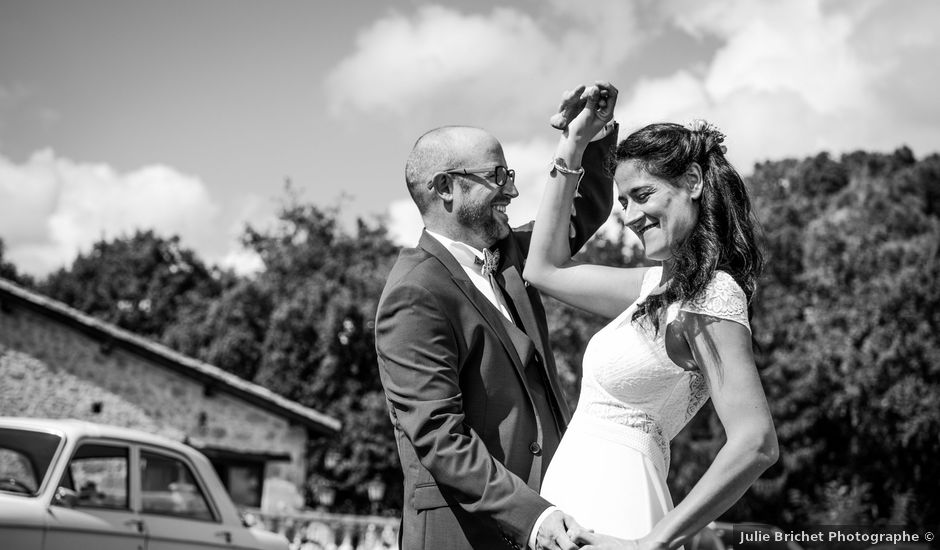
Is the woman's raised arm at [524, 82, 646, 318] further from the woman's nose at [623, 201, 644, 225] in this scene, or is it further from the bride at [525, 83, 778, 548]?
the woman's nose at [623, 201, 644, 225]

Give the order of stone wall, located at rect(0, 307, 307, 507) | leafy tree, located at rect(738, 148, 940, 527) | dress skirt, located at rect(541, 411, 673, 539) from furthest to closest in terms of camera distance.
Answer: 1. leafy tree, located at rect(738, 148, 940, 527)
2. stone wall, located at rect(0, 307, 307, 507)
3. dress skirt, located at rect(541, 411, 673, 539)

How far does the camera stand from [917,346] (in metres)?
22.7

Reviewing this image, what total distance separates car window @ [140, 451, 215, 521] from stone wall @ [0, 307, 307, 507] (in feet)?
30.8

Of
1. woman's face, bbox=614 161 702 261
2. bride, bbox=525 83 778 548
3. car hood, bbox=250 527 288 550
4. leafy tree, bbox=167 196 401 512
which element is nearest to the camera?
bride, bbox=525 83 778 548

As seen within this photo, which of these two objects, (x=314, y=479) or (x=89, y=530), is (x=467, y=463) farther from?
(x=314, y=479)

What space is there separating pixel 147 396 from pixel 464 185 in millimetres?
14798

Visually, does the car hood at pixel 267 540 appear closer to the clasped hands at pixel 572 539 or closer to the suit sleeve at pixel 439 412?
the suit sleeve at pixel 439 412

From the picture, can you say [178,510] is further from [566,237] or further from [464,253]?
[566,237]

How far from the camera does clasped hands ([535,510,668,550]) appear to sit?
7.25 ft

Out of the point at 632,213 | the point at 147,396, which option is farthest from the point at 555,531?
the point at 147,396

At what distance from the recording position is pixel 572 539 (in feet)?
7.65

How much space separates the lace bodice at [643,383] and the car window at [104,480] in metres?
5.07

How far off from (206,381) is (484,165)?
14.7 metres

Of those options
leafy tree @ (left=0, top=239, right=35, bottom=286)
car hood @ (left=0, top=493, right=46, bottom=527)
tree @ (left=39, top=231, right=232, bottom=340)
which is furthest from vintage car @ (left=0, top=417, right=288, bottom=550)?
leafy tree @ (left=0, top=239, right=35, bottom=286)
